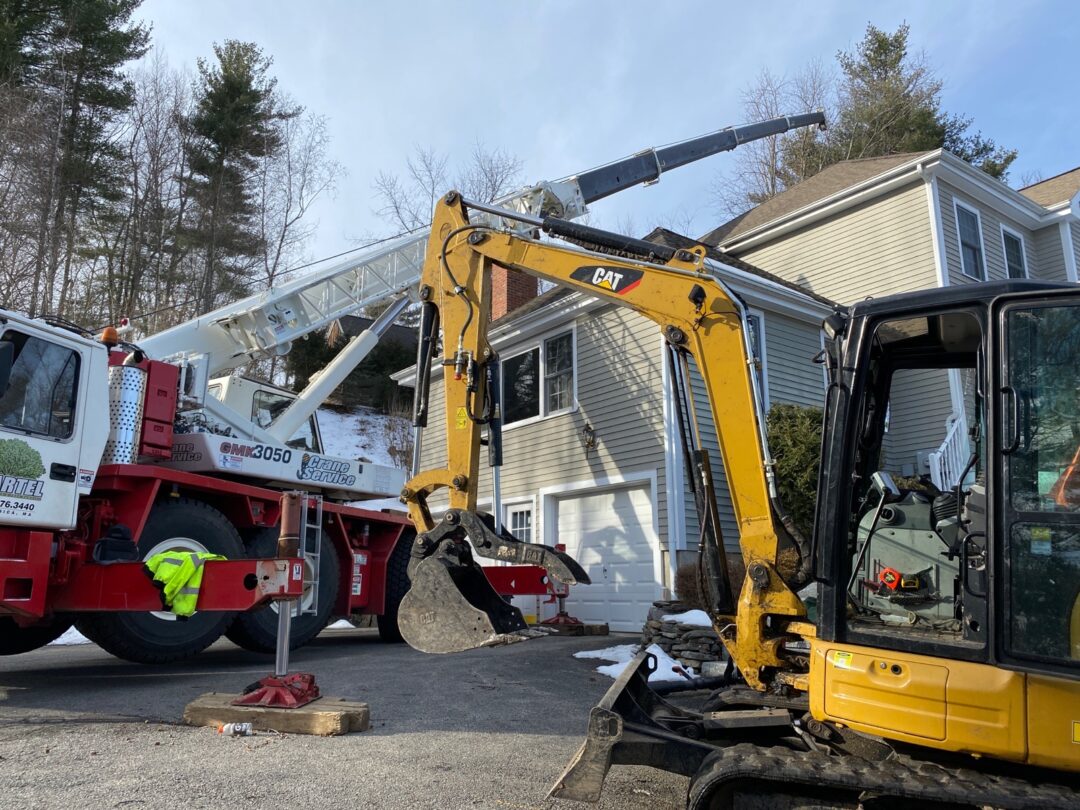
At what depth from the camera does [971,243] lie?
15266mm

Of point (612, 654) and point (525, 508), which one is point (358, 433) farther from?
point (612, 654)

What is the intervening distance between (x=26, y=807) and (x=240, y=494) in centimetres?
454

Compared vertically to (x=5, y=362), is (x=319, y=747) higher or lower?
lower

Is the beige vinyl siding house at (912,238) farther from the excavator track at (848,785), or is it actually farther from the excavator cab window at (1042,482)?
the excavator track at (848,785)

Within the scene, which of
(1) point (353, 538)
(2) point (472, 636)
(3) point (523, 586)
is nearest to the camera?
(2) point (472, 636)

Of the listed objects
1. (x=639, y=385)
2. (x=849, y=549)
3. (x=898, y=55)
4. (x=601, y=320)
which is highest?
(x=898, y=55)

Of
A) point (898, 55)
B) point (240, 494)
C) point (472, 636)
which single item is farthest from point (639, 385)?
point (898, 55)

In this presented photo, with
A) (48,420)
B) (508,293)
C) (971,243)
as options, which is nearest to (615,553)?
(508,293)

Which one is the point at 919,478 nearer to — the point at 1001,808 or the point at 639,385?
the point at 1001,808

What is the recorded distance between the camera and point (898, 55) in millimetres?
29906

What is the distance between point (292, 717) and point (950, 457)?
384 inches

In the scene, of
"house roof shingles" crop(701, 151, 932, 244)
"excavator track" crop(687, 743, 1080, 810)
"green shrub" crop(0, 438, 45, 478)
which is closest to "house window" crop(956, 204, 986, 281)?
"house roof shingles" crop(701, 151, 932, 244)

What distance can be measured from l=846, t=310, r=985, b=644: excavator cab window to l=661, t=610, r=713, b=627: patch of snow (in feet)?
17.0

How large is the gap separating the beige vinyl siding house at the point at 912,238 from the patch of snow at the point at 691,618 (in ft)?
18.6
